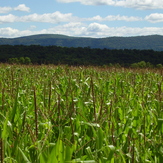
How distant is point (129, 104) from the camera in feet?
18.9

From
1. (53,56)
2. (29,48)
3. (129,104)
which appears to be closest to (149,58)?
(53,56)

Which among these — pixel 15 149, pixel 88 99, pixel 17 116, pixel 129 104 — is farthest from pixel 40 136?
pixel 129 104

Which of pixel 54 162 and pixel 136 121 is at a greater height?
pixel 54 162

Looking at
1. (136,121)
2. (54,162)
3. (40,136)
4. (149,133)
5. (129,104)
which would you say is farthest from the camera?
(129,104)

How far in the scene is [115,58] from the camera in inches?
2717

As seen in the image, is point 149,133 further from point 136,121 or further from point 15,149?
point 15,149

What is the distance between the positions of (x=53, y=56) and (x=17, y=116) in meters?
61.9

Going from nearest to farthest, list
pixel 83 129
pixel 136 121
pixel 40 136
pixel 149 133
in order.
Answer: pixel 40 136 → pixel 83 129 → pixel 149 133 → pixel 136 121

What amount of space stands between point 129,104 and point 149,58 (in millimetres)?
65843

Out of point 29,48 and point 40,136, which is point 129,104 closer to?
point 40,136

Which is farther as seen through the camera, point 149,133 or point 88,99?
point 88,99

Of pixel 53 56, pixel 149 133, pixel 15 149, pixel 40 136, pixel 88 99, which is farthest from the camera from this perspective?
pixel 53 56

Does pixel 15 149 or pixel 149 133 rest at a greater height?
pixel 15 149

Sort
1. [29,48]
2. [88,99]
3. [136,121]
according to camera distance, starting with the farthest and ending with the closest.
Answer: [29,48], [88,99], [136,121]
